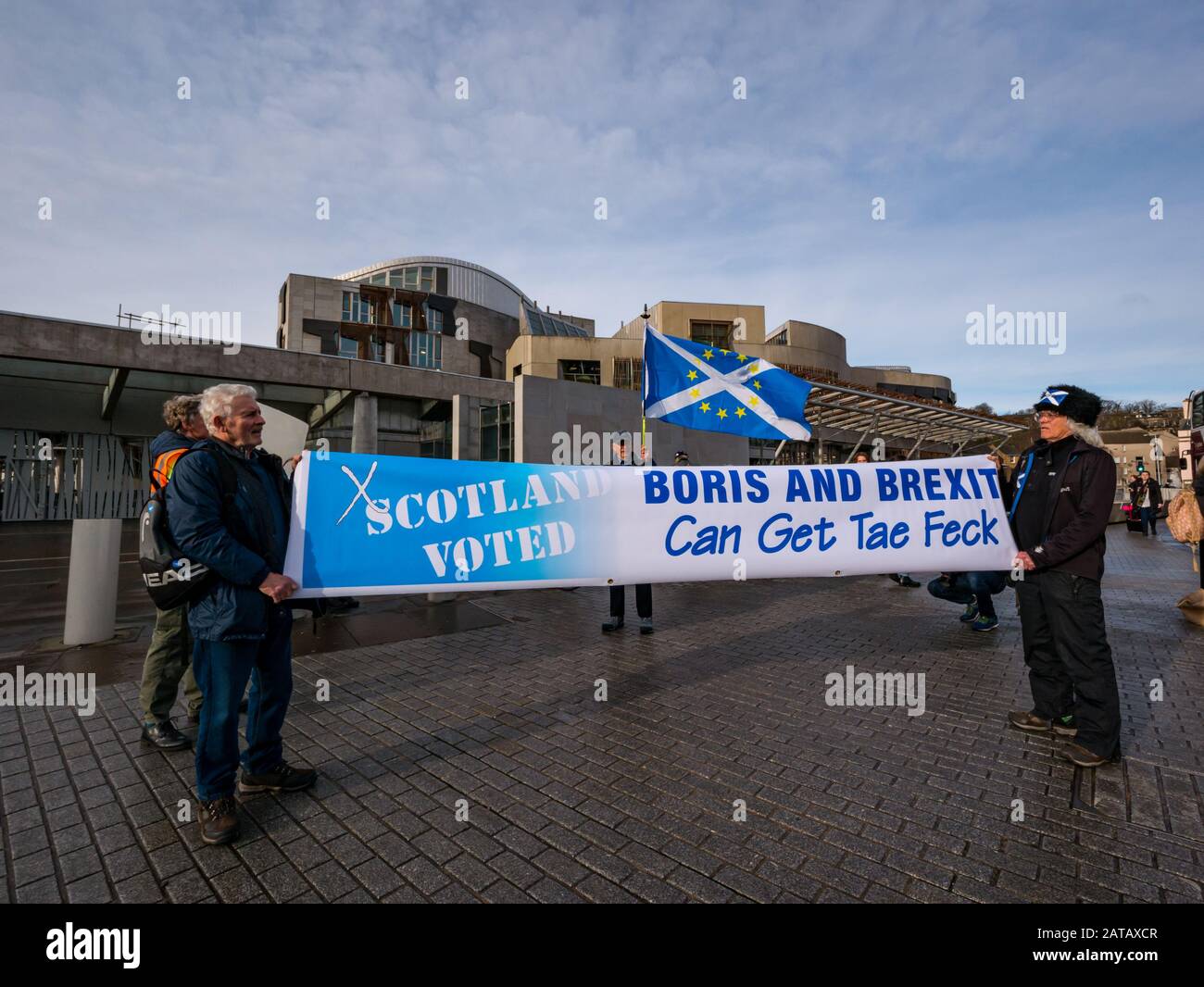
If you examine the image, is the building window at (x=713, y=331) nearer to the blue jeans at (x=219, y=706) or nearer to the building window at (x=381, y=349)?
the building window at (x=381, y=349)

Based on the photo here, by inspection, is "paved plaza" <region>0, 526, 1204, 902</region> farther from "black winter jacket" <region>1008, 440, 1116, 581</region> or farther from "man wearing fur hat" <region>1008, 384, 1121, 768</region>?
"black winter jacket" <region>1008, 440, 1116, 581</region>

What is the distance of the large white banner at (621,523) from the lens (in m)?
3.48

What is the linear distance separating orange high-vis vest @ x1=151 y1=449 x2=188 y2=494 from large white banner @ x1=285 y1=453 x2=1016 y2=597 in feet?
2.22

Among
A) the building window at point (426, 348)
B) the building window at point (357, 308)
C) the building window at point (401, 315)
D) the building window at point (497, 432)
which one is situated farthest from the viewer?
the building window at point (401, 315)

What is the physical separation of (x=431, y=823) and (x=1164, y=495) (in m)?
41.7

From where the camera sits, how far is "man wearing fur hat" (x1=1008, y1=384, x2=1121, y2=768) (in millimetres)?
3375

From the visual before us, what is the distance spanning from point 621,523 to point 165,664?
318 cm

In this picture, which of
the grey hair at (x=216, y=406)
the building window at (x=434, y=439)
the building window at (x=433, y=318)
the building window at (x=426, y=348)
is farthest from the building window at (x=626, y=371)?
the grey hair at (x=216, y=406)

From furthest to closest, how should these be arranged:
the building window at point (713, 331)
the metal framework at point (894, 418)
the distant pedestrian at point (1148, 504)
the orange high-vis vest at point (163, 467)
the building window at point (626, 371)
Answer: the building window at point (713, 331), the building window at point (626, 371), the distant pedestrian at point (1148, 504), the metal framework at point (894, 418), the orange high-vis vest at point (163, 467)

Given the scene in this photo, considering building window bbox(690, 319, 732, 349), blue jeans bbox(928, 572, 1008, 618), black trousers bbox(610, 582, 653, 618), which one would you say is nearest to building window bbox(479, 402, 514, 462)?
black trousers bbox(610, 582, 653, 618)

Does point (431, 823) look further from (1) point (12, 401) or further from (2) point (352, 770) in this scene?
(1) point (12, 401)

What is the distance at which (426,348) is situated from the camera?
48438mm

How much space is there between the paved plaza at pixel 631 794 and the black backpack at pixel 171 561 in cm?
116

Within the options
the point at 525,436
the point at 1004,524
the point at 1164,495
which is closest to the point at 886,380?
the point at 1164,495
